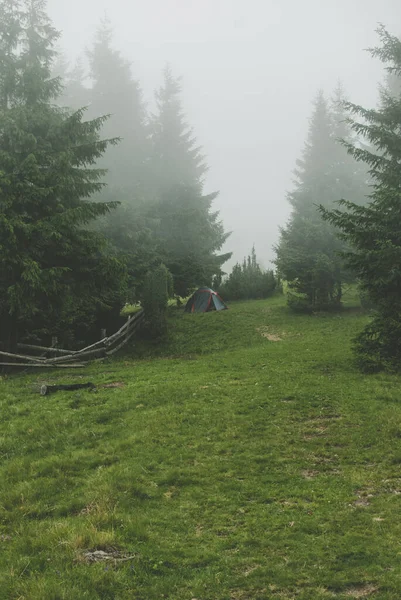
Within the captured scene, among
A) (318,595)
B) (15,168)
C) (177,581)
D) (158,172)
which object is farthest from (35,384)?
(158,172)

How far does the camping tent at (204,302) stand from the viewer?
101 feet

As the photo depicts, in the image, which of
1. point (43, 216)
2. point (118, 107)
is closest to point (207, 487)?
point (43, 216)

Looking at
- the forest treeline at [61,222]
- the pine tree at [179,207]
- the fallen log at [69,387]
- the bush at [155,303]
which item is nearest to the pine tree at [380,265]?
the fallen log at [69,387]

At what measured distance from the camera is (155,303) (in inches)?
930

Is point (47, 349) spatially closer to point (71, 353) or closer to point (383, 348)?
point (71, 353)

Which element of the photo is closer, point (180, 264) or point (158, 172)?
point (180, 264)

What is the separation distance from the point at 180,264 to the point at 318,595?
2747 centimetres

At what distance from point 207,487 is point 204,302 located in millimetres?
23609

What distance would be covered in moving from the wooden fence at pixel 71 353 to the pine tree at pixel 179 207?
23.1ft

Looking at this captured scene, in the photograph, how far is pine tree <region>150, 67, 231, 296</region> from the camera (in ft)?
104

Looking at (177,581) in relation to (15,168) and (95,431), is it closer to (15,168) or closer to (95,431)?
(95,431)

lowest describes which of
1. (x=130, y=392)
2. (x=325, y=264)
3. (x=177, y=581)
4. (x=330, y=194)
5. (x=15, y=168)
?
(x=177, y=581)

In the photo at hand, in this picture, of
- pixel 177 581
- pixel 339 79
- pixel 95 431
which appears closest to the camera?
pixel 177 581

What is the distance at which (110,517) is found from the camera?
258 inches
